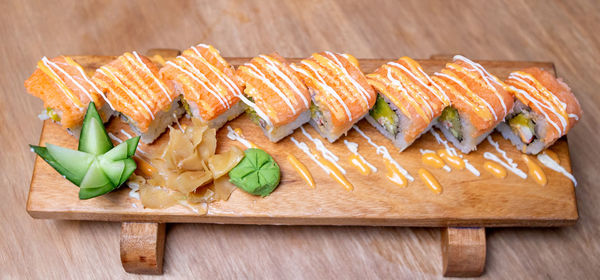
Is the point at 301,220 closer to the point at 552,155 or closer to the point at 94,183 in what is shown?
the point at 94,183

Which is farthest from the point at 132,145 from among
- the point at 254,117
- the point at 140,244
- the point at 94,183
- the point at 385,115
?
the point at 385,115

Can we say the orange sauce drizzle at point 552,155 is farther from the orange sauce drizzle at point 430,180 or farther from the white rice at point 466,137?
the orange sauce drizzle at point 430,180

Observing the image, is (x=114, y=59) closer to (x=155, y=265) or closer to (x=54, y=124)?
(x=54, y=124)

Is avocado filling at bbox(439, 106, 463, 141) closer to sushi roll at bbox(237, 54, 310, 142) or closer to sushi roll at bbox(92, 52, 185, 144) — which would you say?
sushi roll at bbox(237, 54, 310, 142)

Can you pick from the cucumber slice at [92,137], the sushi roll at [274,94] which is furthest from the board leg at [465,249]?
the cucumber slice at [92,137]

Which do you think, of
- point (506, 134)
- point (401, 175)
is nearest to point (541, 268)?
point (506, 134)

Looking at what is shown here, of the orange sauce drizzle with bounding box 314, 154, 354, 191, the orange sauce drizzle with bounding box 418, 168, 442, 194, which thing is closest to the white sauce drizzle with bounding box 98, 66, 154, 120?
the orange sauce drizzle with bounding box 314, 154, 354, 191
